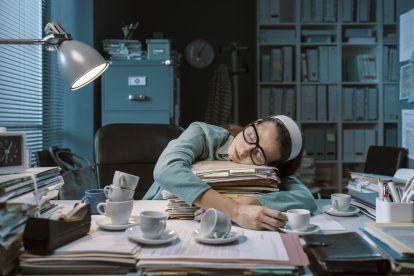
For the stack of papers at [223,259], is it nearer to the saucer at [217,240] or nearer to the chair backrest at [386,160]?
the saucer at [217,240]

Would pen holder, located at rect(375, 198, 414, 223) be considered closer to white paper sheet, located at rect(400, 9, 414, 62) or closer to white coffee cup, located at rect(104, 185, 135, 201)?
white coffee cup, located at rect(104, 185, 135, 201)

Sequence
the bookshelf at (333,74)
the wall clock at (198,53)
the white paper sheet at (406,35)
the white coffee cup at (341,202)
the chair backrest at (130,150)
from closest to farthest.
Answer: the white coffee cup at (341,202) < the chair backrest at (130,150) < the white paper sheet at (406,35) < the bookshelf at (333,74) < the wall clock at (198,53)

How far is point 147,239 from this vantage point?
0.89 m

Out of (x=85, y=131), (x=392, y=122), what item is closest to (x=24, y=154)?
(x=85, y=131)

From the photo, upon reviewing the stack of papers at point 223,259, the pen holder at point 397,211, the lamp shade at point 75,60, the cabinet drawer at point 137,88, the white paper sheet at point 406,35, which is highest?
the white paper sheet at point 406,35

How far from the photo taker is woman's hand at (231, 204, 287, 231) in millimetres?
1060

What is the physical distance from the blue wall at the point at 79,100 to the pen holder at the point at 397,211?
261 centimetres

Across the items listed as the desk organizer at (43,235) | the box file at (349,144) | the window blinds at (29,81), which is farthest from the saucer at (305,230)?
the box file at (349,144)

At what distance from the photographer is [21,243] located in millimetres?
837

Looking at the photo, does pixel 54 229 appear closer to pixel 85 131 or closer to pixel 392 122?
pixel 85 131

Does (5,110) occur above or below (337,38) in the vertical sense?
below

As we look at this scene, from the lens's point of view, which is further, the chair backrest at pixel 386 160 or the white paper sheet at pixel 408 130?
the chair backrest at pixel 386 160

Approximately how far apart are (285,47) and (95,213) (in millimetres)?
3291

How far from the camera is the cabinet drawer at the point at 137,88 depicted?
10.4ft
